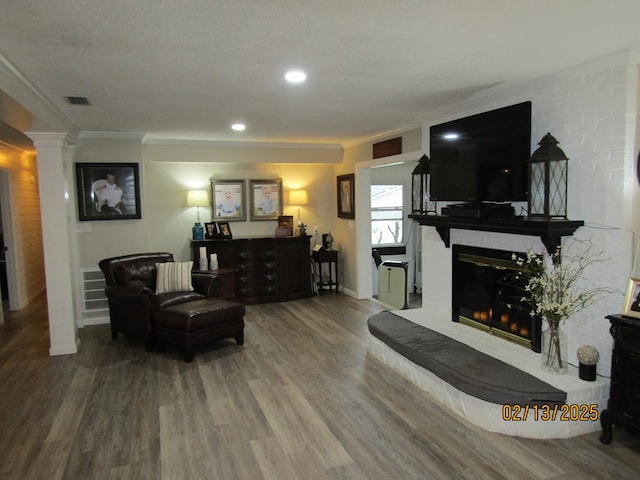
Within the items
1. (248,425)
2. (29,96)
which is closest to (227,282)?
(248,425)

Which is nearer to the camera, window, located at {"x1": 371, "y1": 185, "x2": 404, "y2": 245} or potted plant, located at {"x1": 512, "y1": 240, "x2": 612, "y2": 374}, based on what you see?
potted plant, located at {"x1": 512, "y1": 240, "x2": 612, "y2": 374}

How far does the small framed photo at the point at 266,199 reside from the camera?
22.6 feet

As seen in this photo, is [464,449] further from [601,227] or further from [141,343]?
[141,343]

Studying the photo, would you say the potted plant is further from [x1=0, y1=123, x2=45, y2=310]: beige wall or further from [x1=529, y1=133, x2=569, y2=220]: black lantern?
[x1=0, y1=123, x2=45, y2=310]: beige wall

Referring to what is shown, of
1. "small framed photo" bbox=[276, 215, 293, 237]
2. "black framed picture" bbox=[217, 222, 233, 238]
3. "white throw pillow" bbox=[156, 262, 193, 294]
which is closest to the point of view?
"white throw pillow" bbox=[156, 262, 193, 294]

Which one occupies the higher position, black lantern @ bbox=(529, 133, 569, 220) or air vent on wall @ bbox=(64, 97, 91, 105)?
air vent on wall @ bbox=(64, 97, 91, 105)

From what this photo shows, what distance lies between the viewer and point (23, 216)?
6875 millimetres

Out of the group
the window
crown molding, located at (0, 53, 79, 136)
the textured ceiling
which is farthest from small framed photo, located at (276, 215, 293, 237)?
crown molding, located at (0, 53, 79, 136)

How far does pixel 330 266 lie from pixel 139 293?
133 inches

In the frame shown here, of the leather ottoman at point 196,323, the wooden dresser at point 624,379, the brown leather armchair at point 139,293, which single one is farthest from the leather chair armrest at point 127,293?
the wooden dresser at point 624,379

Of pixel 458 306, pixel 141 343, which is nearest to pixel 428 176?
pixel 458 306

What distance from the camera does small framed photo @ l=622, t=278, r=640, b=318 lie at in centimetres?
264

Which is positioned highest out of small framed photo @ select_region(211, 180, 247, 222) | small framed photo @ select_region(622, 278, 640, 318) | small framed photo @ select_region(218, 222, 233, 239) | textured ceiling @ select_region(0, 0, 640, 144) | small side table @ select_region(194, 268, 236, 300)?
textured ceiling @ select_region(0, 0, 640, 144)

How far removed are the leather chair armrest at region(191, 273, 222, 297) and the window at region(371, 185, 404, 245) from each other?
335 cm
